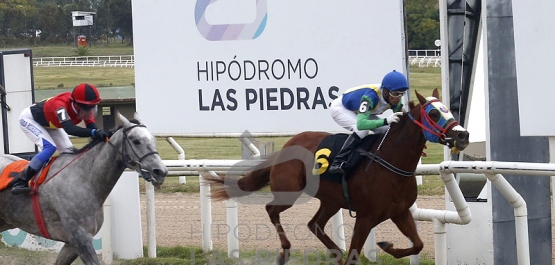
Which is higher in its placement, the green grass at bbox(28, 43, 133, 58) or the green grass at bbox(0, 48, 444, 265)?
the green grass at bbox(28, 43, 133, 58)

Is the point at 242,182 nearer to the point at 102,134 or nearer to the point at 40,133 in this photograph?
the point at 102,134

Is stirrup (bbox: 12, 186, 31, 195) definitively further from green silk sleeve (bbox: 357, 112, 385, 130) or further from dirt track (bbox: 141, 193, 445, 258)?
green silk sleeve (bbox: 357, 112, 385, 130)

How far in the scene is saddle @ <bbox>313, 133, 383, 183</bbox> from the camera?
605 cm

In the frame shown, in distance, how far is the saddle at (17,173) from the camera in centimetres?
621

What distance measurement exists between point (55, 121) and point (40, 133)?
0.17 metres

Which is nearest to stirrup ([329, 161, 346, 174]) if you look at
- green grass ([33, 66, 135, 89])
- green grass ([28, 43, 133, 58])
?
green grass ([33, 66, 135, 89])

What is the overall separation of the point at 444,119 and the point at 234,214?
2.48 m

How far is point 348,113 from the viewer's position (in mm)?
6340

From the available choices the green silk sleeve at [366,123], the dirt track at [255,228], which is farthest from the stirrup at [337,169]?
the dirt track at [255,228]

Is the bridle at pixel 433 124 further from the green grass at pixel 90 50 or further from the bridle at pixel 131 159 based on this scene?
the green grass at pixel 90 50

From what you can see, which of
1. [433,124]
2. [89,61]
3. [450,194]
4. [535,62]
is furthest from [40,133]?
[89,61]

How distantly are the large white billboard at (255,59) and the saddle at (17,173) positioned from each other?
5.41ft

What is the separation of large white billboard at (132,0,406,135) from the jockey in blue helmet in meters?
0.82

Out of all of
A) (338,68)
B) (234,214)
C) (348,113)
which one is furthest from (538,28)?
(234,214)
